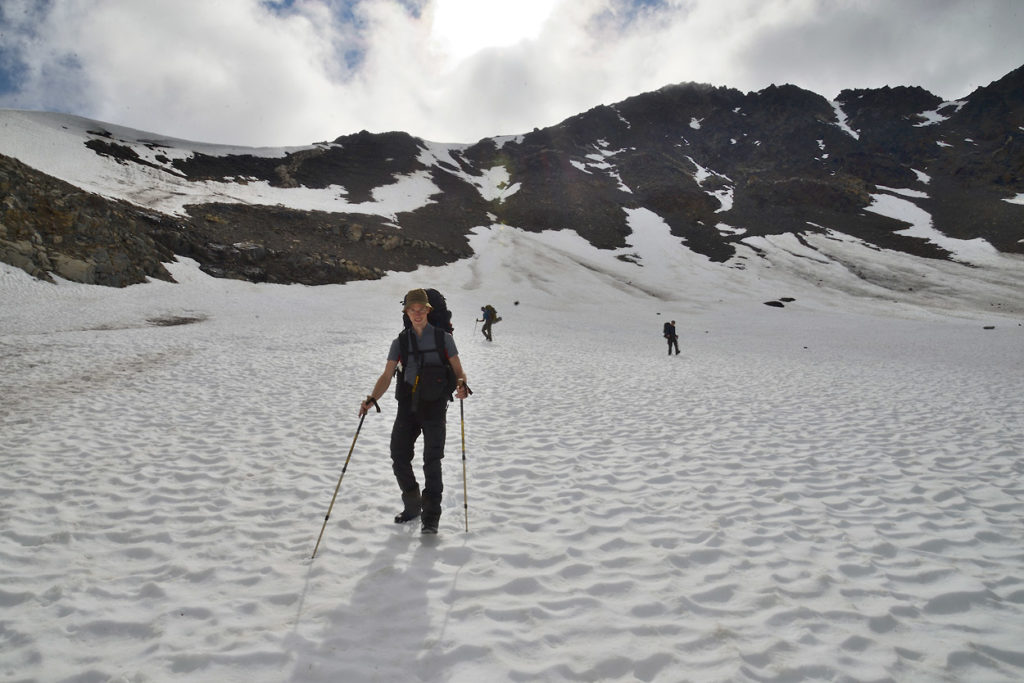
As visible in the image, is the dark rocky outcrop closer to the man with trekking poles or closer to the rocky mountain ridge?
the rocky mountain ridge

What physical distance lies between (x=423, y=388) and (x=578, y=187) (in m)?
97.2

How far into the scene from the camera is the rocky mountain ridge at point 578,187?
1465 inches

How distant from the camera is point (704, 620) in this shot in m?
3.79

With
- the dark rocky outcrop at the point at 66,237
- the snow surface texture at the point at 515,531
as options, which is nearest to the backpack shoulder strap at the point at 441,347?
the snow surface texture at the point at 515,531

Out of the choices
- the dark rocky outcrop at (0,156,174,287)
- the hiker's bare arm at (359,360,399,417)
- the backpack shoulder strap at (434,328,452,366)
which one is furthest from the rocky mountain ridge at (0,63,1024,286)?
the backpack shoulder strap at (434,328,452,366)

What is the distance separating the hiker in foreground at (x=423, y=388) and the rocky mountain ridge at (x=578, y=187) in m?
34.6

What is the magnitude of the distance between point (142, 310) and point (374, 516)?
2838 centimetres

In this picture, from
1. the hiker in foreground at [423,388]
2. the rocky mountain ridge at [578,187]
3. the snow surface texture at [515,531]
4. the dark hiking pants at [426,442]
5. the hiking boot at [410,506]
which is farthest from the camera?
the rocky mountain ridge at [578,187]

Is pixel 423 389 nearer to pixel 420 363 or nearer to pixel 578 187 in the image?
pixel 420 363

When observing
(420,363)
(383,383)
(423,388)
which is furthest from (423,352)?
(383,383)

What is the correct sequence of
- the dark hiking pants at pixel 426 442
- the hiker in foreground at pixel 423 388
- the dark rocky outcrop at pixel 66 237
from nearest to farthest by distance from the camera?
the hiker in foreground at pixel 423 388
the dark hiking pants at pixel 426 442
the dark rocky outcrop at pixel 66 237

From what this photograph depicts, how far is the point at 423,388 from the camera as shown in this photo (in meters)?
4.88

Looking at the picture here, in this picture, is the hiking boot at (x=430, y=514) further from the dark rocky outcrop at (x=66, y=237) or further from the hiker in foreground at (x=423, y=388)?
the dark rocky outcrop at (x=66, y=237)

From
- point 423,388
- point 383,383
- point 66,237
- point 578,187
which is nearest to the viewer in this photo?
point 423,388
